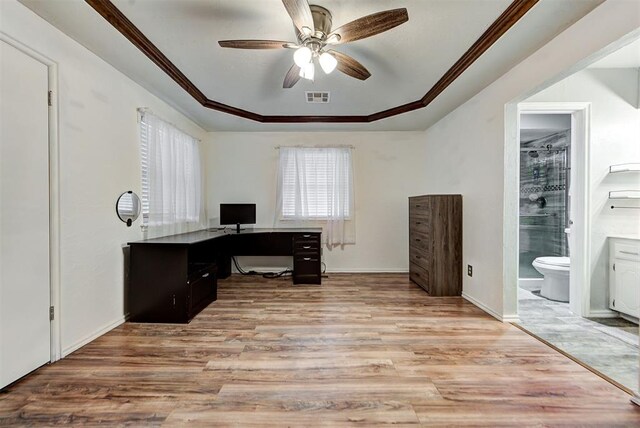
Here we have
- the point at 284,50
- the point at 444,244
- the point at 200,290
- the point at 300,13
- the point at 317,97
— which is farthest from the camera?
the point at 444,244

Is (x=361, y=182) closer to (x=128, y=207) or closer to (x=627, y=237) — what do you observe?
(x=627, y=237)

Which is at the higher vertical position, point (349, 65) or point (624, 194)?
point (349, 65)

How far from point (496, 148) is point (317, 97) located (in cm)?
198

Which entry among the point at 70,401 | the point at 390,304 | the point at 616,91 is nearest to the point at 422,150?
the point at 616,91

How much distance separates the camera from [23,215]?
175 cm

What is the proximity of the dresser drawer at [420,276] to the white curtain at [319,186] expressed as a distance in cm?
116

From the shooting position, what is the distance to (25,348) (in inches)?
69.4

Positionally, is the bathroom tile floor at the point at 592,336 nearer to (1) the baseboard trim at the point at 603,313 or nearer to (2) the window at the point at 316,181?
(1) the baseboard trim at the point at 603,313

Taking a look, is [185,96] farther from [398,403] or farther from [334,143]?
[398,403]

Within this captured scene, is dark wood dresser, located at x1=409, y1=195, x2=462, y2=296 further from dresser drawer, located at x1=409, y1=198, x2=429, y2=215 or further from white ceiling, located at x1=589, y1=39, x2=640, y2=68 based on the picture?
white ceiling, located at x1=589, y1=39, x2=640, y2=68

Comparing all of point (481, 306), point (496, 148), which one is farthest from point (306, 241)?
point (496, 148)

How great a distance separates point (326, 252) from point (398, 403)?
3.05m

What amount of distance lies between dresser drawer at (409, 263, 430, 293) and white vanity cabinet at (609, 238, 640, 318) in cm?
170

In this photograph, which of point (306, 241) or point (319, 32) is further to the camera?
point (306, 241)
